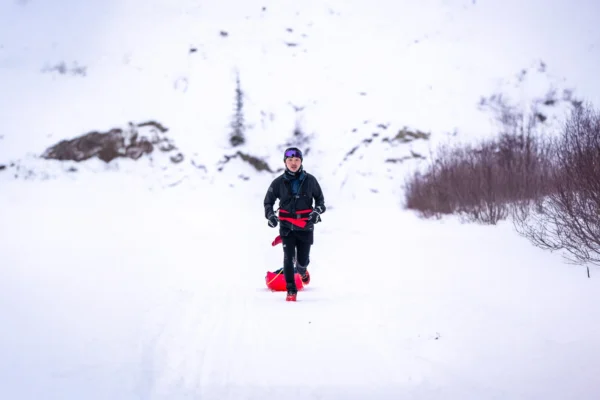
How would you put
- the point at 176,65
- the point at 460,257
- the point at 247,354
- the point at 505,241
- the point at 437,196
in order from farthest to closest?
the point at 176,65
the point at 437,196
the point at 505,241
the point at 460,257
the point at 247,354

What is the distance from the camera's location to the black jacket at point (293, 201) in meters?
6.42

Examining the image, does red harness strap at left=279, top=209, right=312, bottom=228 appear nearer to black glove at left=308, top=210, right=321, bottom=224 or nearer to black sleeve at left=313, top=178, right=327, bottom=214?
black glove at left=308, top=210, right=321, bottom=224

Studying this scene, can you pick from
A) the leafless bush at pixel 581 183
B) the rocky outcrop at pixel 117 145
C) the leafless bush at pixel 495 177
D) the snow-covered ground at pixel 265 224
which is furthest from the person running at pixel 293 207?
the rocky outcrop at pixel 117 145

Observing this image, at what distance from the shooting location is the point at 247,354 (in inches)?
164

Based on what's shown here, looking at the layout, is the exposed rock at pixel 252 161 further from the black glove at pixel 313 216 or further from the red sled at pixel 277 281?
the black glove at pixel 313 216

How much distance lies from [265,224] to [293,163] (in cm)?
1495

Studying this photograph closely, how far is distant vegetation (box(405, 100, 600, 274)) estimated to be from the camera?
615 centimetres

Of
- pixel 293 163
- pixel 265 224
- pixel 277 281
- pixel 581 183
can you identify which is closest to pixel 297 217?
pixel 293 163

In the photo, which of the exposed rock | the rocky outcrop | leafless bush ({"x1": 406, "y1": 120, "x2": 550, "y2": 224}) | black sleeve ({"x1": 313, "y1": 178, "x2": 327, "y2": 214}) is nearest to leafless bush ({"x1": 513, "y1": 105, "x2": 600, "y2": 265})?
black sleeve ({"x1": 313, "y1": 178, "x2": 327, "y2": 214})

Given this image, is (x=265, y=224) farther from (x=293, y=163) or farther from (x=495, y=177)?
(x=293, y=163)

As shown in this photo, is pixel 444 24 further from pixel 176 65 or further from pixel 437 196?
pixel 437 196

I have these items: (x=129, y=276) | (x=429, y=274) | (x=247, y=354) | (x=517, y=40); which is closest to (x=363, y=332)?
(x=247, y=354)

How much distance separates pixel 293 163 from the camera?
635 centimetres

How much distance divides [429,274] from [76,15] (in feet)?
147
